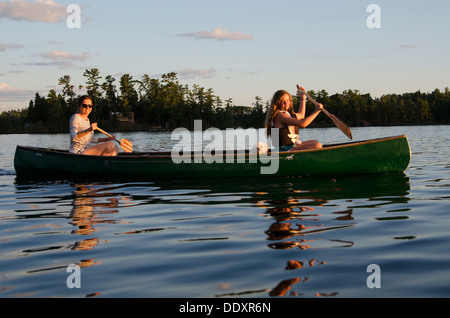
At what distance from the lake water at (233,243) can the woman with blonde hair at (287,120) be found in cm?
124

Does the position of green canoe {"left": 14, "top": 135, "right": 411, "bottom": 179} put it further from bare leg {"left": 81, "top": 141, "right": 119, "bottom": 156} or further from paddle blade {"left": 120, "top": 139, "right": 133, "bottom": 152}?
paddle blade {"left": 120, "top": 139, "right": 133, "bottom": 152}

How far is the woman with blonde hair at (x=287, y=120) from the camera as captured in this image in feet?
29.3

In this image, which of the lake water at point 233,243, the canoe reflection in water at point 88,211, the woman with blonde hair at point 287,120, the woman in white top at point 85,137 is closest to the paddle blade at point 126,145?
the woman in white top at point 85,137

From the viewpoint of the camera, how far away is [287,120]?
9086 millimetres

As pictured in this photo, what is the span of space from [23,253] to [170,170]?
18.6 ft

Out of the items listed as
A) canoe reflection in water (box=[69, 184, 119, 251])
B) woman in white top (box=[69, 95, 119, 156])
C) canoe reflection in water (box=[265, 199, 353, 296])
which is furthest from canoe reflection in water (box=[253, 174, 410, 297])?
woman in white top (box=[69, 95, 119, 156])

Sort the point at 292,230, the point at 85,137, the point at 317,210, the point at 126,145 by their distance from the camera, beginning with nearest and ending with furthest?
the point at 292,230
the point at 317,210
the point at 85,137
the point at 126,145

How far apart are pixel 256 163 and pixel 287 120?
1.16 metres

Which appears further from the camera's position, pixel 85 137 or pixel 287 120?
pixel 85 137

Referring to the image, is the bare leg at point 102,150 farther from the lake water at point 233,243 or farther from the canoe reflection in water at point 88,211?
the lake water at point 233,243

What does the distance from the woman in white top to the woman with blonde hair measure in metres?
3.42

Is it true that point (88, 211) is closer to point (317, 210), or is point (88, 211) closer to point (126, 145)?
point (317, 210)

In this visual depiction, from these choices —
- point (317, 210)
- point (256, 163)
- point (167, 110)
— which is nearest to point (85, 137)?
point (256, 163)

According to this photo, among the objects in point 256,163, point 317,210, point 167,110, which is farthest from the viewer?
point 167,110
